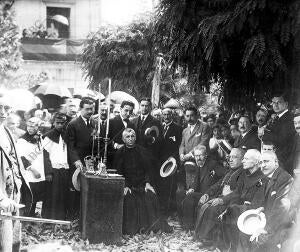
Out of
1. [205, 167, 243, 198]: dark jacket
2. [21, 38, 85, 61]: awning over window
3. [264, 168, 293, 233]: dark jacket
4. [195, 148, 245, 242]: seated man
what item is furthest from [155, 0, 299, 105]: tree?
[21, 38, 85, 61]: awning over window

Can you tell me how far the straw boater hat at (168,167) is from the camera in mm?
7113

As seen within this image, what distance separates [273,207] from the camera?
557cm

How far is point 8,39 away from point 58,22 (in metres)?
0.62

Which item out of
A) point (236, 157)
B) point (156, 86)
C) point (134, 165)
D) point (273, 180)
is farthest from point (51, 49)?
point (273, 180)

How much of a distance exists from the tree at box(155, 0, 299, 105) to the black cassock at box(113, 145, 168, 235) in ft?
4.20

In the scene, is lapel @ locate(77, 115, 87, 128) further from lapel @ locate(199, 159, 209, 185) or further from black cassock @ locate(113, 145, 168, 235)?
lapel @ locate(199, 159, 209, 185)

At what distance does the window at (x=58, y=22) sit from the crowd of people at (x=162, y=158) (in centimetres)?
81

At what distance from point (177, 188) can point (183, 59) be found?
165 centimetres

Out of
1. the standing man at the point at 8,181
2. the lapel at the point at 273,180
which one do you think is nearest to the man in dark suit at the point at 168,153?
the lapel at the point at 273,180

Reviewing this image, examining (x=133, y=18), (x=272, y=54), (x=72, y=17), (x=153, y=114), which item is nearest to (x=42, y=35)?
(x=72, y=17)

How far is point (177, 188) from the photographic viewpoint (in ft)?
23.1

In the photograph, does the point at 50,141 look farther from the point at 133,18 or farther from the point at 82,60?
the point at 133,18

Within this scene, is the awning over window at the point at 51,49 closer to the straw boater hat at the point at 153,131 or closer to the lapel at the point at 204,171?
the straw boater hat at the point at 153,131

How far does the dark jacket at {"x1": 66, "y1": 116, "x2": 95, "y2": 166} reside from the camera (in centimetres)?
708
